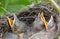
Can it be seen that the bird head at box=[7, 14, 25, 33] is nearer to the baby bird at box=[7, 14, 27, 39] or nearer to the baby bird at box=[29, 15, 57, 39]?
the baby bird at box=[7, 14, 27, 39]

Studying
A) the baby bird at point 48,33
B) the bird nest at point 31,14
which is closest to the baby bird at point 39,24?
the baby bird at point 48,33

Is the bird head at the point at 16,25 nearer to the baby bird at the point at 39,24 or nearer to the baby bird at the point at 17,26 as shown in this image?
the baby bird at the point at 17,26

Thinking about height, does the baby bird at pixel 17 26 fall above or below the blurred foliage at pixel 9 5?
below

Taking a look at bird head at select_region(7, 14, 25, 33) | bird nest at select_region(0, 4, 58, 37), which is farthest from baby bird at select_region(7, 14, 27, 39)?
bird nest at select_region(0, 4, 58, 37)

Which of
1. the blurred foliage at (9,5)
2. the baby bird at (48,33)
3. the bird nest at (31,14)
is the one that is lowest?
the baby bird at (48,33)

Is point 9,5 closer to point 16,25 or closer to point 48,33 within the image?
point 16,25

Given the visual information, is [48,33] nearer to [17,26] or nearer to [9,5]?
[17,26]

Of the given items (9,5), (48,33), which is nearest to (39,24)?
(48,33)

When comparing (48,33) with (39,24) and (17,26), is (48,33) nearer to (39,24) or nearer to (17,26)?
(39,24)

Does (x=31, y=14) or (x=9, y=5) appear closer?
(x=9, y=5)

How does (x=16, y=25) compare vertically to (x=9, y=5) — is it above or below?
below

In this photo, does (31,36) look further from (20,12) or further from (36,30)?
(20,12)

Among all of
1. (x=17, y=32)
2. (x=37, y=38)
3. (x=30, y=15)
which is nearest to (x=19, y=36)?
(x=17, y=32)
